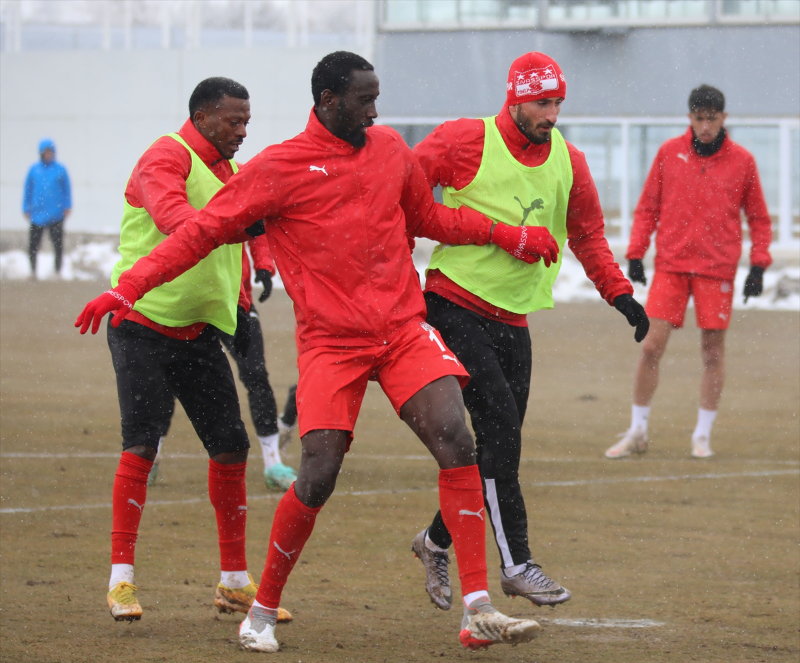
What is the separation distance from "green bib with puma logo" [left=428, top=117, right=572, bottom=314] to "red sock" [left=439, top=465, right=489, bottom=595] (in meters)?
0.82

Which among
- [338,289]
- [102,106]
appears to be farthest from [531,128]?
[102,106]

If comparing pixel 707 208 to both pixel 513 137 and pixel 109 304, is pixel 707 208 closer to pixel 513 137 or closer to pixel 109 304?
pixel 513 137

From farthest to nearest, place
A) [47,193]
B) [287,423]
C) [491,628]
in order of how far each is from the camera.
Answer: [47,193] < [287,423] < [491,628]

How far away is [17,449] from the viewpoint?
8.00 m

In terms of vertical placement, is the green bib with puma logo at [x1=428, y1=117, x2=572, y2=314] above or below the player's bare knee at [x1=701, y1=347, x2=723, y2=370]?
above

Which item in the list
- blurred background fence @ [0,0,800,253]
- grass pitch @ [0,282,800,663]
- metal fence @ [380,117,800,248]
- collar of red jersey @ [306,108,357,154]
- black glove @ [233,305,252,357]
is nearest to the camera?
collar of red jersey @ [306,108,357,154]

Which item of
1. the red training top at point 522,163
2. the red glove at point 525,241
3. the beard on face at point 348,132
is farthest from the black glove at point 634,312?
the beard on face at point 348,132

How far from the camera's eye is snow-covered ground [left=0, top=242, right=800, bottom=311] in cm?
1766

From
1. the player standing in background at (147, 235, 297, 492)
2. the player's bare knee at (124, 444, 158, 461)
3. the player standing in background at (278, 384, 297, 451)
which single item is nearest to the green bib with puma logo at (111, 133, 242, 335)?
the player's bare knee at (124, 444, 158, 461)

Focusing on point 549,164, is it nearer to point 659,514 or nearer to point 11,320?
point 659,514

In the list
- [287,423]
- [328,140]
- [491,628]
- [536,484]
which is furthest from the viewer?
[287,423]

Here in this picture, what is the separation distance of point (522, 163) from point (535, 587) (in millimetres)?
1557

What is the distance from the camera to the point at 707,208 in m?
7.97

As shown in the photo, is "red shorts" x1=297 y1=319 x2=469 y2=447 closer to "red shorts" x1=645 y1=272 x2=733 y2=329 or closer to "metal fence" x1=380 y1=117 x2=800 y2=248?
"red shorts" x1=645 y1=272 x2=733 y2=329
